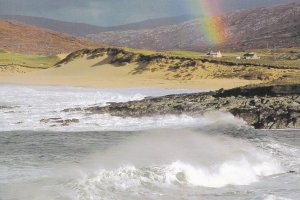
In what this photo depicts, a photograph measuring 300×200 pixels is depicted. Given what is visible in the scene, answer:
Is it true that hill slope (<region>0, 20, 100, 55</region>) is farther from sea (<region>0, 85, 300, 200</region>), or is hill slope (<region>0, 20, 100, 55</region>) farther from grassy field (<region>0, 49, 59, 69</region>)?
sea (<region>0, 85, 300, 200</region>)

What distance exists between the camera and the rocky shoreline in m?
23.9

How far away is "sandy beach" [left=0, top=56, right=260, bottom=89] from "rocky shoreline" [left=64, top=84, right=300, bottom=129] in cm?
1285

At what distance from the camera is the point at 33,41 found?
414 ft

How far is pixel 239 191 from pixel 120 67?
1775 inches

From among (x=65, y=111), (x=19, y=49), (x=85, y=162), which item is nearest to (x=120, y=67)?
(x=65, y=111)

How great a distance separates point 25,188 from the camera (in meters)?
12.0

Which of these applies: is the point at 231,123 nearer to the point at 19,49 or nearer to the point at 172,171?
the point at 172,171

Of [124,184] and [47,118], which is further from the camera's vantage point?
[47,118]

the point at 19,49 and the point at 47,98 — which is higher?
the point at 19,49

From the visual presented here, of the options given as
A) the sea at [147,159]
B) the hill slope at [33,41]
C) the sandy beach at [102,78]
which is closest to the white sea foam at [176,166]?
the sea at [147,159]

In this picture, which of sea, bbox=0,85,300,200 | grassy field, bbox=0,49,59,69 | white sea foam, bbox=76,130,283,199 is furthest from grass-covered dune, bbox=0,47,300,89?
white sea foam, bbox=76,130,283,199

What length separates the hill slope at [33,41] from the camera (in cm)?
11850

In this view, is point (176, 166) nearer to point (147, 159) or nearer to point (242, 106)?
point (147, 159)

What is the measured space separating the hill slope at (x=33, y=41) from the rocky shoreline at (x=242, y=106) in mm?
87593
